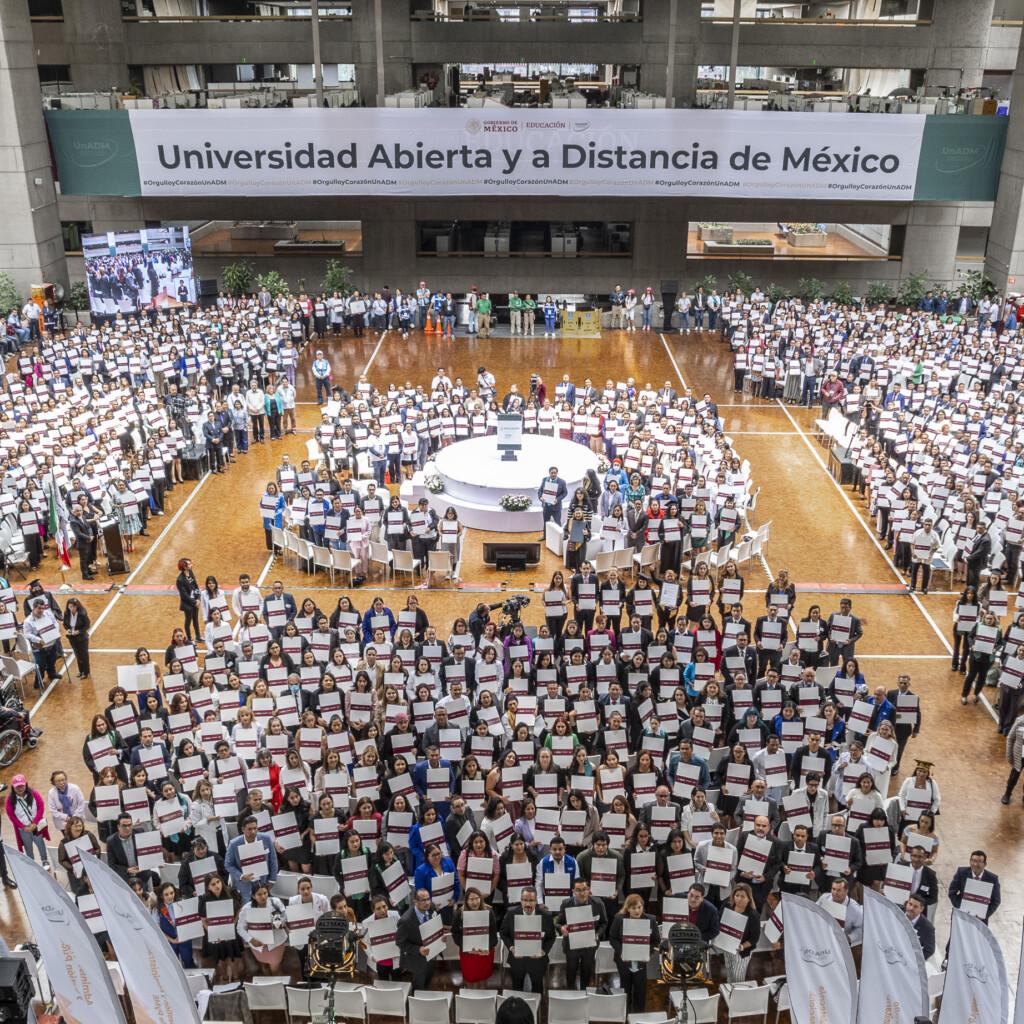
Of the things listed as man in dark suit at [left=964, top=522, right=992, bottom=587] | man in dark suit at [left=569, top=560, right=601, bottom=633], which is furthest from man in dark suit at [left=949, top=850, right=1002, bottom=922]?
man in dark suit at [left=964, top=522, right=992, bottom=587]

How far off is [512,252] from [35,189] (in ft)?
50.4

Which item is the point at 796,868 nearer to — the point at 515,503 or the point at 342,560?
the point at 342,560

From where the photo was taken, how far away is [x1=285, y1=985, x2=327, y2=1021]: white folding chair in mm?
9969

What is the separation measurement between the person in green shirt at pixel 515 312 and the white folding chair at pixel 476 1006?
89.8 ft

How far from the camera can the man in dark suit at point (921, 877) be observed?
1090cm

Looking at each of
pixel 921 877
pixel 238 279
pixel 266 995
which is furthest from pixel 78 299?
pixel 921 877

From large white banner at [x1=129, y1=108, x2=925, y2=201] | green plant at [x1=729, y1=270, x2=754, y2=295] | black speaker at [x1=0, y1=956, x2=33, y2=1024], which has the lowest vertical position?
green plant at [x1=729, y1=270, x2=754, y2=295]

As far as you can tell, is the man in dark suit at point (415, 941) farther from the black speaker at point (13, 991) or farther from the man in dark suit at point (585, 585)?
the man in dark suit at point (585, 585)

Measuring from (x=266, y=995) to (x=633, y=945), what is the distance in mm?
3272

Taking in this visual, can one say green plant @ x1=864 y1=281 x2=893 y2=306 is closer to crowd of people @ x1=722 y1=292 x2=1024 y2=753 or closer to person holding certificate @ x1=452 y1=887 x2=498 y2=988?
crowd of people @ x1=722 y1=292 x2=1024 y2=753

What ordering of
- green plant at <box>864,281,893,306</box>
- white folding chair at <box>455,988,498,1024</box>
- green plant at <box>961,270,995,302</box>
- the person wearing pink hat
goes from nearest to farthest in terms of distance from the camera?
white folding chair at <box>455,988,498,1024</box>
the person wearing pink hat
green plant at <box>961,270,995,302</box>
green plant at <box>864,281,893,306</box>

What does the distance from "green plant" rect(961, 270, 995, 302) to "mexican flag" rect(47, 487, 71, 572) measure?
27834 mm

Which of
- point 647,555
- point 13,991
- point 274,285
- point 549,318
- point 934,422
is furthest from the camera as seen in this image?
point 274,285

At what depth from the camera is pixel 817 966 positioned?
26.7 ft
